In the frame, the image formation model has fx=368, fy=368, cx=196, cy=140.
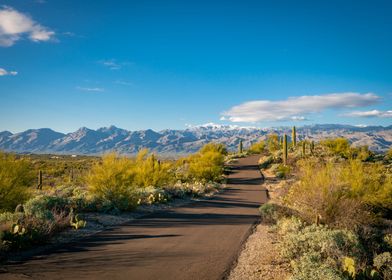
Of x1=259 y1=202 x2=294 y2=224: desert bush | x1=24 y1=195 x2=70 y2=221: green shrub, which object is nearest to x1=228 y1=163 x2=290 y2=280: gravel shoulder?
x1=259 y1=202 x2=294 y2=224: desert bush

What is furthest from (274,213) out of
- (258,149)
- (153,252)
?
(258,149)

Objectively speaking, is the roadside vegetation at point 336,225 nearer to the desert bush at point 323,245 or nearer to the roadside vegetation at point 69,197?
the desert bush at point 323,245

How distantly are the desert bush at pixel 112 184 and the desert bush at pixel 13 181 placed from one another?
3.53 metres

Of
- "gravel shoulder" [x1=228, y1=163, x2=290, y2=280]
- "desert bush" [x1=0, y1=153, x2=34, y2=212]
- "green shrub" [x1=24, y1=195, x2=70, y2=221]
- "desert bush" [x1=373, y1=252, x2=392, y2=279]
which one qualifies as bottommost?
"gravel shoulder" [x1=228, y1=163, x2=290, y2=280]

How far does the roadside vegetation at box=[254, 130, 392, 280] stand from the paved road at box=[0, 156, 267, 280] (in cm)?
161

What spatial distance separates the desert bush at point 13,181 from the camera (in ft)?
43.3

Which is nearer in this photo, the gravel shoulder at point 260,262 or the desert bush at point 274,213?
the gravel shoulder at point 260,262

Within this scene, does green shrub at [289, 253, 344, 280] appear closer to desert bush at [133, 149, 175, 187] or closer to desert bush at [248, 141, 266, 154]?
desert bush at [133, 149, 175, 187]

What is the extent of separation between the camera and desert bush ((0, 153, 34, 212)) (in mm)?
13195

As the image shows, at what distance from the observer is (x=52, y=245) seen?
10203mm

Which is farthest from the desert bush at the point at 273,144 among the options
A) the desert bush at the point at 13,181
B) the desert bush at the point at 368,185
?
the desert bush at the point at 13,181

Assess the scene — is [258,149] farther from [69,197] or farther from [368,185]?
[69,197]

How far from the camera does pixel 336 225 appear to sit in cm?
1146

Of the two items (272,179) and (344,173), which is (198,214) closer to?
(344,173)
